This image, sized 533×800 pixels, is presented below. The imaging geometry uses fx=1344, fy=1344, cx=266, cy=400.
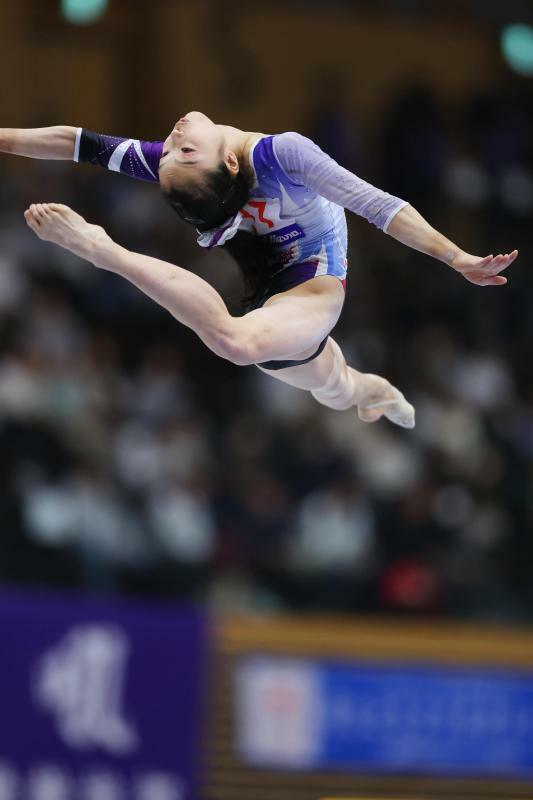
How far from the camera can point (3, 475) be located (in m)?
9.84

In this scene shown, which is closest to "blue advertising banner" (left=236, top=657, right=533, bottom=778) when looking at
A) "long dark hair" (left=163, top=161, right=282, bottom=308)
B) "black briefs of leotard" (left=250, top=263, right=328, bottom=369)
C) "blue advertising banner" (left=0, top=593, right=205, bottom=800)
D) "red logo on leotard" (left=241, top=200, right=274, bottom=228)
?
"blue advertising banner" (left=0, top=593, right=205, bottom=800)

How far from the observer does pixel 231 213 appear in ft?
17.3

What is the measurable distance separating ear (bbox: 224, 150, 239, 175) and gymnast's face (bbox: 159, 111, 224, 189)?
0.03 meters

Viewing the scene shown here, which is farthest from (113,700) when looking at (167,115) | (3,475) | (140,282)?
(167,115)

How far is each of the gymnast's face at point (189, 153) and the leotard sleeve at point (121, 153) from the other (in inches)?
10.7

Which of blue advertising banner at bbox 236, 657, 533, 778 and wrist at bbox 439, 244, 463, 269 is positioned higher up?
wrist at bbox 439, 244, 463, 269

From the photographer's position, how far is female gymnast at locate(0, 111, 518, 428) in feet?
16.2

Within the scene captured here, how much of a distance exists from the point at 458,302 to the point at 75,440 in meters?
4.50

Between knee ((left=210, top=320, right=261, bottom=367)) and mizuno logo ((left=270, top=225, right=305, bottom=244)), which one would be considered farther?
A: mizuno logo ((left=270, top=225, right=305, bottom=244))

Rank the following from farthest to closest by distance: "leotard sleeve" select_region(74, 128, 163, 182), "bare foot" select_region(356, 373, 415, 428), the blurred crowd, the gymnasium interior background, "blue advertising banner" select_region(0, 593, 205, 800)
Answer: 1. the blurred crowd
2. the gymnasium interior background
3. "blue advertising banner" select_region(0, 593, 205, 800)
4. "bare foot" select_region(356, 373, 415, 428)
5. "leotard sleeve" select_region(74, 128, 163, 182)

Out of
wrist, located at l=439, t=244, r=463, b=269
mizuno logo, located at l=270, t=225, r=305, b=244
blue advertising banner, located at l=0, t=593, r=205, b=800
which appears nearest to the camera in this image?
wrist, located at l=439, t=244, r=463, b=269

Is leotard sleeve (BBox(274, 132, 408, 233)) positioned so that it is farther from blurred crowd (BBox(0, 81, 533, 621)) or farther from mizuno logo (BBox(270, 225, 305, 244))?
blurred crowd (BBox(0, 81, 533, 621))

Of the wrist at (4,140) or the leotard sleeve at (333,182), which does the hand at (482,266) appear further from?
the wrist at (4,140)

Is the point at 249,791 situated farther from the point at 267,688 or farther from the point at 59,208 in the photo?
the point at 59,208
